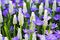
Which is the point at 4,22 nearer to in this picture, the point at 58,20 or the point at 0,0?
the point at 0,0

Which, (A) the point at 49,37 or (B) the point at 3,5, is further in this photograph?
(B) the point at 3,5

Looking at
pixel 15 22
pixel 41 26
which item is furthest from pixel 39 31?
pixel 15 22

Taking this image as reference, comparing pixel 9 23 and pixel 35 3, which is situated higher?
pixel 35 3

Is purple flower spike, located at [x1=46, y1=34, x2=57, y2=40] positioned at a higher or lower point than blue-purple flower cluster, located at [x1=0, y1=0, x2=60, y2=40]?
lower

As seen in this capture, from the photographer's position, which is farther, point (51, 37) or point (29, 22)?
point (29, 22)

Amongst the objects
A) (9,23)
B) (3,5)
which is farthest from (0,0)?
(9,23)

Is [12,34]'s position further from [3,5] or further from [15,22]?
[3,5]

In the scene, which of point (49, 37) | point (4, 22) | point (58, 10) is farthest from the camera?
point (58, 10)

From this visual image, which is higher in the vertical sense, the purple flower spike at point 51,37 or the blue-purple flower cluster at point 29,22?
the blue-purple flower cluster at point 29,22

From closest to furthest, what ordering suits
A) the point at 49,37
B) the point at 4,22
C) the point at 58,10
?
1. the point at 49,37
2. the point at 4,22
3. the point at 58,10
